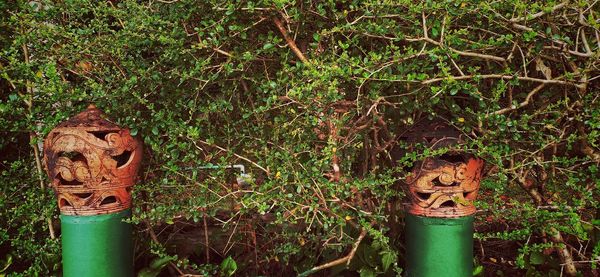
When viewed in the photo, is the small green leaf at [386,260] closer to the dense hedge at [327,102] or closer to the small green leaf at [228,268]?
the dense hedge at [327,102]

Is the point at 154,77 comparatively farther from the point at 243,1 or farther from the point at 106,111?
the point at 243,1

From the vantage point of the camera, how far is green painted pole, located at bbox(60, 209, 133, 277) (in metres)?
2.46

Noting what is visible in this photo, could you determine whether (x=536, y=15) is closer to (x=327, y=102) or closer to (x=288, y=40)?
(x=327, y=102)

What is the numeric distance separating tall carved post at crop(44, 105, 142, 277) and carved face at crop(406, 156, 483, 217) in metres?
1.71

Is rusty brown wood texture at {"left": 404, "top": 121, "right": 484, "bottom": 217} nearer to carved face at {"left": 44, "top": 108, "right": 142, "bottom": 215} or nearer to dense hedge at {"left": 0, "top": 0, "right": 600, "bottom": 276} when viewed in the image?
dense hedge at {"left": 0, "top": 0, "right": 600, "bottom": 276}

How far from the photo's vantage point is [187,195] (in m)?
2.87

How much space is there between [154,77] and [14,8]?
4.39 feet

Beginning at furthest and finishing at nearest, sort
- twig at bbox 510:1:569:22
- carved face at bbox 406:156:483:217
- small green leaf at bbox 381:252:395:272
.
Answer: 1. small green leaf at bbox 381:252:395:272
2. carved face at bbox 406:156:483:217
3. twig at bbox 510:1:569:22

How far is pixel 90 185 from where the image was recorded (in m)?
2.43

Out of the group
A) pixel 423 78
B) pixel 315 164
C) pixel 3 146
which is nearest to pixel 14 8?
pixel 3 146

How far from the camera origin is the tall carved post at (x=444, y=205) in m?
2.34

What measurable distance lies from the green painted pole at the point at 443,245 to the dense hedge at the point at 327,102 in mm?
146

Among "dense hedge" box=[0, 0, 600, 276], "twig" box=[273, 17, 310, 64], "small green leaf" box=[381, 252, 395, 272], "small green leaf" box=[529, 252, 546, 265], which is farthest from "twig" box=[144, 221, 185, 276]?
"small green leaf" box=[529, 252, 546, 265]

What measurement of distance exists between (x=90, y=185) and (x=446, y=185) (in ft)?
6.55
